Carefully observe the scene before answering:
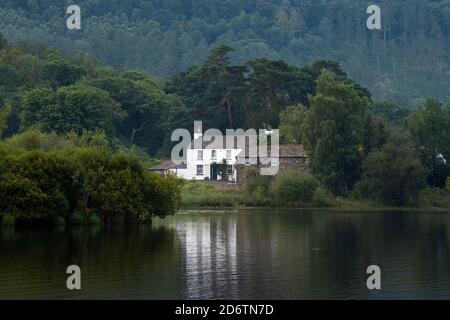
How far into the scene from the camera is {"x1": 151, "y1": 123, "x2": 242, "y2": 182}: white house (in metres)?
Answer: 110

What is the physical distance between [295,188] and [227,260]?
48.7m

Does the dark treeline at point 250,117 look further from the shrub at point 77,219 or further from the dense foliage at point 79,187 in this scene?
the shrub at point 77,219

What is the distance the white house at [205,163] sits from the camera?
110088 millimetres

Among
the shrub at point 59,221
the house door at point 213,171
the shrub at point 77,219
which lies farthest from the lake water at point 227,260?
the house door at point 213,171

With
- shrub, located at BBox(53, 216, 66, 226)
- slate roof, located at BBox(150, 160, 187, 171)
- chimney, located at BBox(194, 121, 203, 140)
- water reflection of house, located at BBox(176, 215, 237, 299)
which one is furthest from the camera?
chimney, located at BBox(194, 121, 203, 140)

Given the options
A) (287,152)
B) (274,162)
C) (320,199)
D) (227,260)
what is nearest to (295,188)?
(320,199)

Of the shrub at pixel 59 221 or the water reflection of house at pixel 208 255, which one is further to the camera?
the shrub at pixel 59 221

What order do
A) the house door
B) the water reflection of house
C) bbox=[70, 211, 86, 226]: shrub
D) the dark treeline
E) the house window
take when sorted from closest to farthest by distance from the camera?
the water reflection of house → bbox=[70, 211, 86, 226]: shrub → the dark treeline → the house window → the house door

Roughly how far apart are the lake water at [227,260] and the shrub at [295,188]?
2513cm

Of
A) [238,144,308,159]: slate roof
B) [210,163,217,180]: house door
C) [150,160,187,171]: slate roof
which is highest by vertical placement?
[238,144,308,159]: slate roof

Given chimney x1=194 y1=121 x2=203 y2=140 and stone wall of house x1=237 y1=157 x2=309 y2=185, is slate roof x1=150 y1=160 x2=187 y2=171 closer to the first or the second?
chimney x1=194 y1=121 x2=203 y2=140

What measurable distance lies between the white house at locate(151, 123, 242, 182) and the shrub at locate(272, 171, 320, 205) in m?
15.6

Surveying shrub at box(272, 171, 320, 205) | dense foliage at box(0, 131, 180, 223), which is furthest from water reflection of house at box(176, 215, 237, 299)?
shrub at box(272, 171, 320, 205)
